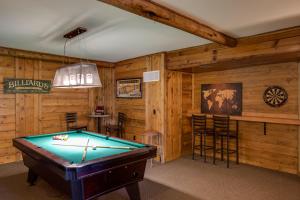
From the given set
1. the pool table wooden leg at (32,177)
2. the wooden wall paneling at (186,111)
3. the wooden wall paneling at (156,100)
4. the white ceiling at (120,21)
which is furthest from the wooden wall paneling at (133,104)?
the pool table wooden leg at (32,177)

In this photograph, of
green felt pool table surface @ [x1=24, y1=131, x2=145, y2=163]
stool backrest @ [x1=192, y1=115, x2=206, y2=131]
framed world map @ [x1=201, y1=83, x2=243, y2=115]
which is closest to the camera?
green felt pool table surface @ [x1=24, y1=131, x2=145, y2=163]

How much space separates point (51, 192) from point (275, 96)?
443 centimetres

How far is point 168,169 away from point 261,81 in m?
2.69

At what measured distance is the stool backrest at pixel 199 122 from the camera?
16.0ft

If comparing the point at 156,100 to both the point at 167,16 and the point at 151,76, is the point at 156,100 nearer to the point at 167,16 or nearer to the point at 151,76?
the point at 151,76

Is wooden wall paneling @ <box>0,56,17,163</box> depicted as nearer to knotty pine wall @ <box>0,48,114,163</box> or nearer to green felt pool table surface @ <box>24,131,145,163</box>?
knotty pine wall @ <box>0,48,114,163</box>

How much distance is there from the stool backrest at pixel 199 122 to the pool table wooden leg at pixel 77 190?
128 inches

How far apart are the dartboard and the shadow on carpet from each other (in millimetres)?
2619

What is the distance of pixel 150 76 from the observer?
509cm

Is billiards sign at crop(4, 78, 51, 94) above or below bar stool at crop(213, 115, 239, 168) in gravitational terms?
above

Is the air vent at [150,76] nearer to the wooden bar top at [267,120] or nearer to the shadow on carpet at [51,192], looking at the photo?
the wooden bar top at [267,120]

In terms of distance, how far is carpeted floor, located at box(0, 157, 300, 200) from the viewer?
3.09 metres

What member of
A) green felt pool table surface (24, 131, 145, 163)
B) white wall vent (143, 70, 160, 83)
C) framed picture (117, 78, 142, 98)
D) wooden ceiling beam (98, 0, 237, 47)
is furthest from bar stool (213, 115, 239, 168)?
green felt pool table surface (24, 131, 145, 163)

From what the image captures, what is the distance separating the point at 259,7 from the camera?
→ 8.01 feet
